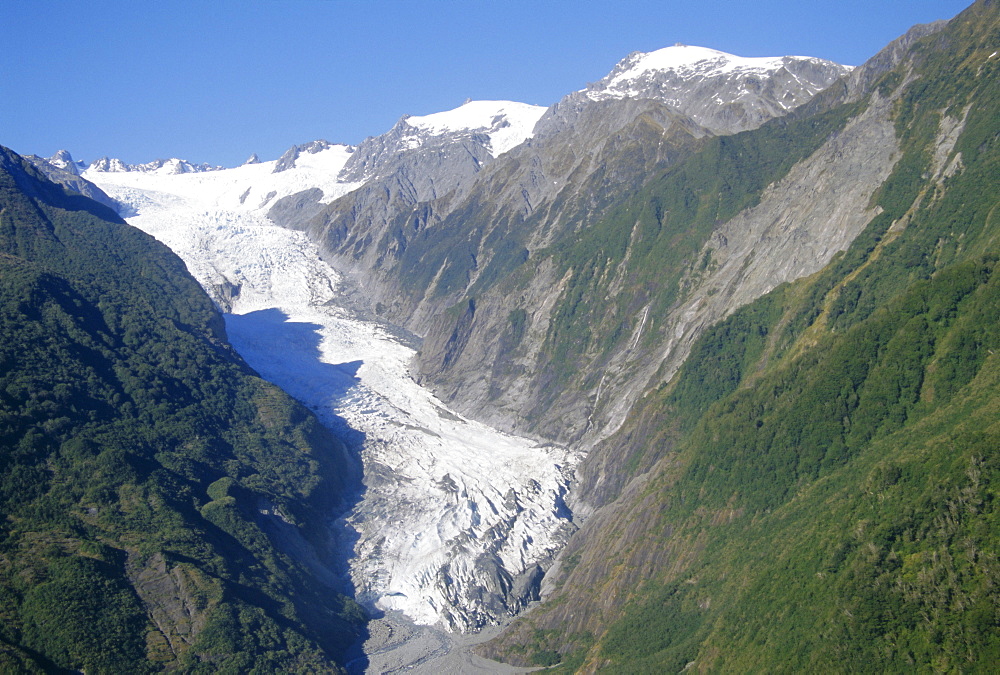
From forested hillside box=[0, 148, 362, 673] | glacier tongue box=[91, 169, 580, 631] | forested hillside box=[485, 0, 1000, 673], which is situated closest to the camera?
forested hillside box=[485, 0, 1000, 673]

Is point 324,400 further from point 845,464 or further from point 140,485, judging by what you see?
point 845,464

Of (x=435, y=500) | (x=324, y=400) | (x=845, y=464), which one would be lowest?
(x=435, y=500)

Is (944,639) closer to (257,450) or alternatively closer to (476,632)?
(476,632)

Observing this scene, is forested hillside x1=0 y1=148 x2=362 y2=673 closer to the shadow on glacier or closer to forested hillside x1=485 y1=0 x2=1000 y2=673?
the shadow on glacier

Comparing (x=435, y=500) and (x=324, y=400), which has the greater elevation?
(x=324, y=400)

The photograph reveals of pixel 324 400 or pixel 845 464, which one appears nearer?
pixel 845 464

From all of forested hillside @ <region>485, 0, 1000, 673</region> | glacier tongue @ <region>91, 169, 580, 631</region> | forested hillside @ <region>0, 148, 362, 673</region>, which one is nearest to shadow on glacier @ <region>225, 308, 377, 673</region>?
glacier tongue @ <region>91, 169, 580, 631</region>

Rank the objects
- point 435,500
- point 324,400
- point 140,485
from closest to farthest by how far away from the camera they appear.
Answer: point 140,485 < point 435,500 < point 324,400

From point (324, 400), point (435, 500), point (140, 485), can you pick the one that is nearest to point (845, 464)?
point (435, 500)
